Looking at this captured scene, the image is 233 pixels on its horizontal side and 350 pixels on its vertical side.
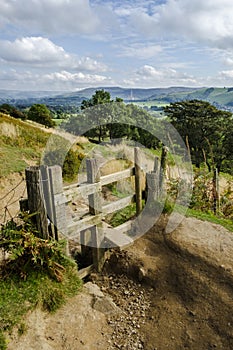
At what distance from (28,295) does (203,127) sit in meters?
29.8

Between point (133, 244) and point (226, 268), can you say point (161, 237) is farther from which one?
point (226, 268)

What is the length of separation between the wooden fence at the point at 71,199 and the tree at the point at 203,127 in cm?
2393

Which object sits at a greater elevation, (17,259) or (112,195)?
(17,259)

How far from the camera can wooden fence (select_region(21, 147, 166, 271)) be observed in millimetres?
3828

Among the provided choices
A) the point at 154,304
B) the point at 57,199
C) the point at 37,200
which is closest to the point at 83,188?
the point at 57,199

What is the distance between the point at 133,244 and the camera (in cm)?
528

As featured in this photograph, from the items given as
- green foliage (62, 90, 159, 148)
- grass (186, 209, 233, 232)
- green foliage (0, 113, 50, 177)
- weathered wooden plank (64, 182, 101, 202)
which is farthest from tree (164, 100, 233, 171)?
weathered wooden plank (64, 182, 101, 202)

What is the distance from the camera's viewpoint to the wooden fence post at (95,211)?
445 centimetres

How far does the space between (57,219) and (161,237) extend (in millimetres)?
2304

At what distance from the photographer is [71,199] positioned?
13.7 feet

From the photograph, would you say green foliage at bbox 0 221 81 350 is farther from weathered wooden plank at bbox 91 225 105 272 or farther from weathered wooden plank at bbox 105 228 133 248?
weathered wooden plank at bbox 105 228 133 248

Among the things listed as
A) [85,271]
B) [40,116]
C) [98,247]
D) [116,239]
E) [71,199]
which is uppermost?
[71,199]

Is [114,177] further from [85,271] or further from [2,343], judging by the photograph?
[2,343]

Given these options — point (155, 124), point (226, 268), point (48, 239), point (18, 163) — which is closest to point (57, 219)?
point (48, 239)
